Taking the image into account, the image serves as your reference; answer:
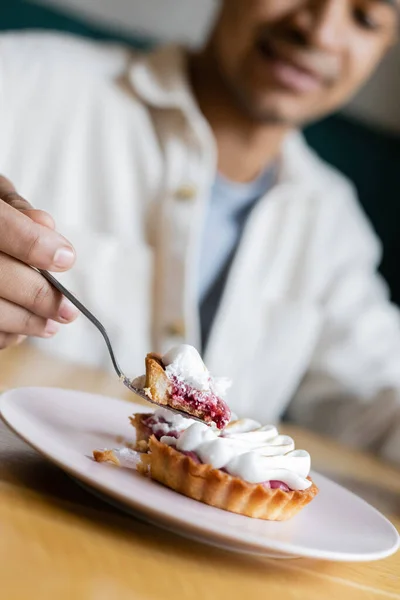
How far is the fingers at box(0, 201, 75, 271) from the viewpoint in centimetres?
72

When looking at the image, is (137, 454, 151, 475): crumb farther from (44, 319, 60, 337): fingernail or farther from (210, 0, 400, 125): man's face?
(210, 0, 400, 125): man's face

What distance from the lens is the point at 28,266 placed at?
766 millimetres

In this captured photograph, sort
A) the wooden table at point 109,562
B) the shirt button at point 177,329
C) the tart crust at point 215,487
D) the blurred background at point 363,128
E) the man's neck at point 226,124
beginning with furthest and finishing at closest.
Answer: the blurred background at point 363,128
the man's neck at point 226,124
the shirt button at point 177,329
the tart crust at point 215,487
the wooden table at point 109,562

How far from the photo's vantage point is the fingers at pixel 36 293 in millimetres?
759

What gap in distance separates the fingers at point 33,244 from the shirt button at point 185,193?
110 cm

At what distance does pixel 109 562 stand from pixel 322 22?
1.60 meters

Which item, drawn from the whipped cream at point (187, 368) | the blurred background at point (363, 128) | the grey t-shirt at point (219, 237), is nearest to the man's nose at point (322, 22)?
the grey t-shirt at point (219, 237)

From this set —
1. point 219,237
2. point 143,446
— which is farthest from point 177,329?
point 143,446

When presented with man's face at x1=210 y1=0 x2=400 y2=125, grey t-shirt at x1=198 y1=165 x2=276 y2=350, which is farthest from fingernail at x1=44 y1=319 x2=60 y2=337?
man's face at x1=210 y1=0 x2=400 y2=125

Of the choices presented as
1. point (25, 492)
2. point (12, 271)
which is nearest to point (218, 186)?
point (12, 271)

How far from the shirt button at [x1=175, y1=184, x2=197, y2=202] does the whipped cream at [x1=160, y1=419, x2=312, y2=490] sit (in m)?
1.17

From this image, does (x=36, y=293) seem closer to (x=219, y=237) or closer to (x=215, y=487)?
(x=215, y=487)

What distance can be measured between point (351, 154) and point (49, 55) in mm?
1087

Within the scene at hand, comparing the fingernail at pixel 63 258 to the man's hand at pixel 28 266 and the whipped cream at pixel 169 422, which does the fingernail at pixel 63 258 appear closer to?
the man's hand at pixel 28 266
